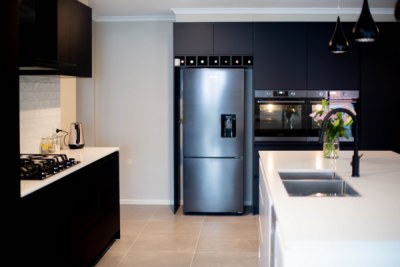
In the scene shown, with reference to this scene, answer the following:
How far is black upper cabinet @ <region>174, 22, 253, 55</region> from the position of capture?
242 inches

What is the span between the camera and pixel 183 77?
242 inches

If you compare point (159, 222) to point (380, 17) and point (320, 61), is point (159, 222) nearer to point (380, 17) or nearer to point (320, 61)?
point (320, 61)

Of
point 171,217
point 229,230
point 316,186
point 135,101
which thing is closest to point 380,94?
point 229,230

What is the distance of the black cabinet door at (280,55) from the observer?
6.11 metres

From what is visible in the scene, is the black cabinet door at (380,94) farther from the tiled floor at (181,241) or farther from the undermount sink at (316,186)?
the undermount sink at (316,186)

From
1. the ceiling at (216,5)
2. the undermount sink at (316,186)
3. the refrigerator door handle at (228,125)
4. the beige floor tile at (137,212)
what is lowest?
the beige floor tile at (137,212)

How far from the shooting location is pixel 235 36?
20.2ft

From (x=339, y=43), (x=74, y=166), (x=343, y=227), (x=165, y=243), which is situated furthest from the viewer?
(x=165, y=243)

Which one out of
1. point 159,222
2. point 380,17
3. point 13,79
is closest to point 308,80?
point 380,17

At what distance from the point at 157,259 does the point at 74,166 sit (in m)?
1.27

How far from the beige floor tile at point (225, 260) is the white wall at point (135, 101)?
2.21m

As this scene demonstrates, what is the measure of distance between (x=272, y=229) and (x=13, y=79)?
151cm

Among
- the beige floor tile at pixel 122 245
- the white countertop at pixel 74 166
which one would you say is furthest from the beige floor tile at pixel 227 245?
the white countertop at pixel 74 166

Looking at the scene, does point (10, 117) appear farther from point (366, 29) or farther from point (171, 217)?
point (171, 217)
